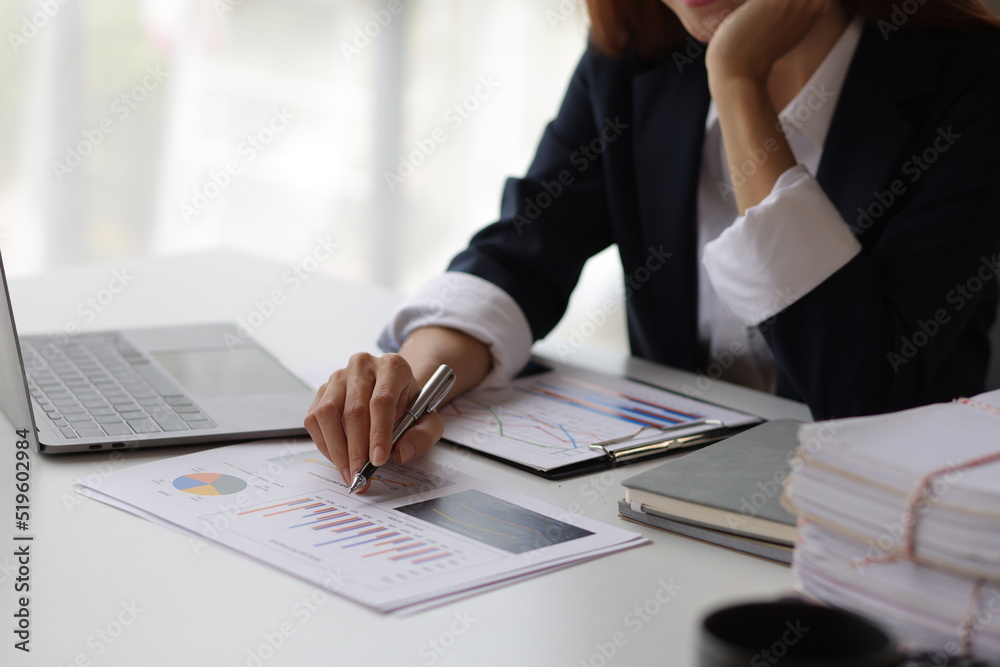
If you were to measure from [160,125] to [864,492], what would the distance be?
3.08 metres

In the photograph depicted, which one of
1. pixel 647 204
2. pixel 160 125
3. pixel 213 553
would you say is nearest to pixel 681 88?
pixel 647 204

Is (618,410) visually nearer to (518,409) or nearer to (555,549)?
(518,409)

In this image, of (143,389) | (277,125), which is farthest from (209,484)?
(277,125)

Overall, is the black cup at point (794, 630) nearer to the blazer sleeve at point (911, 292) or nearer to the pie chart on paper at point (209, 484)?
the pie chart on paper at point (209, 484)

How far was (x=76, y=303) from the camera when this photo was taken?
1.37 meters

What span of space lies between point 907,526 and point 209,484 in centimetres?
53

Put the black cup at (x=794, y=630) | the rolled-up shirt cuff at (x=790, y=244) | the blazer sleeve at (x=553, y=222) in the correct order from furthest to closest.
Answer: the blazer sleeve at (x=553, y=222), the rolled-up shirt cuff at (x=790, y=244), the black cup at (x=794, y=630)

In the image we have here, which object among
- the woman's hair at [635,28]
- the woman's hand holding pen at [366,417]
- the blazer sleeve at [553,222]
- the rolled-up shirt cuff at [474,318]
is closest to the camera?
the woman's hand holding pen at [366,417]

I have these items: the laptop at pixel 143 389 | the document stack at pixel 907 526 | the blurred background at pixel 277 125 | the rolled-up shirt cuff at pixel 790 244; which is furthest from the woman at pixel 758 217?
the blurred background at pixel 277 125

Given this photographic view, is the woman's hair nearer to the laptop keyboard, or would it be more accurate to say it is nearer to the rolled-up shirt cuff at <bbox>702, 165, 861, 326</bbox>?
the rolled-up shirt cuff at <bbox>702, 165, 861, 326</bbox>

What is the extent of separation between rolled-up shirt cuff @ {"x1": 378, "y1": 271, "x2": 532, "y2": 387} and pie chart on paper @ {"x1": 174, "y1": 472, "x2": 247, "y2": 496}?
36 cm

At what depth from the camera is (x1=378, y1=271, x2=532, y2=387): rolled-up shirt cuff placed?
1104 mm

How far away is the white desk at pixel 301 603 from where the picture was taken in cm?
56

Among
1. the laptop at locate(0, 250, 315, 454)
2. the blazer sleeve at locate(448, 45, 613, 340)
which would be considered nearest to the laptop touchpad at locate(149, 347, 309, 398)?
the laptop at locate(0, 250, 315, 454)
